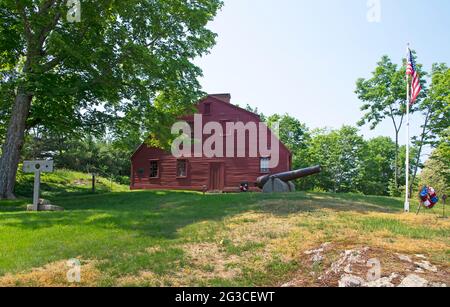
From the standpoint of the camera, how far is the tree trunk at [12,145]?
19.3m

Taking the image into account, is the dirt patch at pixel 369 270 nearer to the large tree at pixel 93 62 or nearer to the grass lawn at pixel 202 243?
the grass lawn at pixel 202 243

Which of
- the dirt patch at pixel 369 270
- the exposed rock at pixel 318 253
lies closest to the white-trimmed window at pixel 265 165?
the exposed rock at pixel 318 253

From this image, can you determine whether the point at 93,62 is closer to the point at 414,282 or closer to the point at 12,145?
the point at 12,145

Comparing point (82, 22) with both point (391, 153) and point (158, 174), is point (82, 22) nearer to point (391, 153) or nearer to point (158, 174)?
point (158, 174)

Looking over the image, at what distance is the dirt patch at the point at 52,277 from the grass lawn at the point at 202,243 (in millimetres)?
18

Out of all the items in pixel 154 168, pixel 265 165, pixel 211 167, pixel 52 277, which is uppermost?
pixel 265 165

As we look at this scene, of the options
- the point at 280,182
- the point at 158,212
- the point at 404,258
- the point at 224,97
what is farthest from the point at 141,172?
the point at 404,258

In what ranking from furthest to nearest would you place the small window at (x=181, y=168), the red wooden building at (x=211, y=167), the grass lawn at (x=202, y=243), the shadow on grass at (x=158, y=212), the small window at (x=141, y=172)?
the small window at (x=141, y=172) → the small window at (x=181, y=168) → the red wooden building at (x=211, y=167) → the shadow on grass at (x=158, y=212) → the grass lawn at (x=202, y=243)

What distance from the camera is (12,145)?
19.5 metres

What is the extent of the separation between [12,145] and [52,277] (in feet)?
47.9

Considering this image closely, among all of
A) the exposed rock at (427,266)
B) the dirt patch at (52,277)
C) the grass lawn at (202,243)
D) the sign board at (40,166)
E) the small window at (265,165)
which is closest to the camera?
the dirt patch at (52,277)

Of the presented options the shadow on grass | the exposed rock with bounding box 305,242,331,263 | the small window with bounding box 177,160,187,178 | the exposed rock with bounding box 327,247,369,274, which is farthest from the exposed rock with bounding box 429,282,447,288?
the small window with bounding box 177,160,187,178

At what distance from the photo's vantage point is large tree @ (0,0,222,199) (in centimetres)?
1875

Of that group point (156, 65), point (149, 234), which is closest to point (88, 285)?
point (149, 234)
